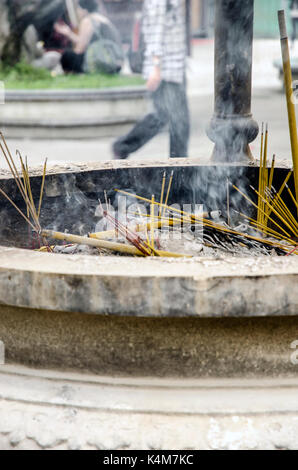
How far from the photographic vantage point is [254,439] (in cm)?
163

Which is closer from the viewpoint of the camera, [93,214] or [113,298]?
[113,298]

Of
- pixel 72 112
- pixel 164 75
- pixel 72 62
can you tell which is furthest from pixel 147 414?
pixel 72 62

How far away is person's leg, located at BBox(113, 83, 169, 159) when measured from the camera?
17.6ft

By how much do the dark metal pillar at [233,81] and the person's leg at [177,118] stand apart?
→ 94.0 inches

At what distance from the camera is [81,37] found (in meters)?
10.6

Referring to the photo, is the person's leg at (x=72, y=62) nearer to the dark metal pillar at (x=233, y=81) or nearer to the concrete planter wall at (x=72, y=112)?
the concrete planter wall at (x=72, y=112)

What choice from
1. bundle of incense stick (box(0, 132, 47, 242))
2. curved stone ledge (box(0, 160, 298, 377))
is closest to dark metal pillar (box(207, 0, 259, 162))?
bundle of incense stick (box(0, 132, 47, 242))

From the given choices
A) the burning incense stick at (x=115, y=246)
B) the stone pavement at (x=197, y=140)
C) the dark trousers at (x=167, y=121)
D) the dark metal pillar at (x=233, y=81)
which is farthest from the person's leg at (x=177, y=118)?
the burning incense stick at (x=115, y=246)

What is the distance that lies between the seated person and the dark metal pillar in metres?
8.00

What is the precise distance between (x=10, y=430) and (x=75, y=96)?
270 inches

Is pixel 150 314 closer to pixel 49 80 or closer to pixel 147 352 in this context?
pixel 147 352

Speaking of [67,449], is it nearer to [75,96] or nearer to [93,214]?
[93,214]

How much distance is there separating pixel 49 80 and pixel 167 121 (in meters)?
4.73
